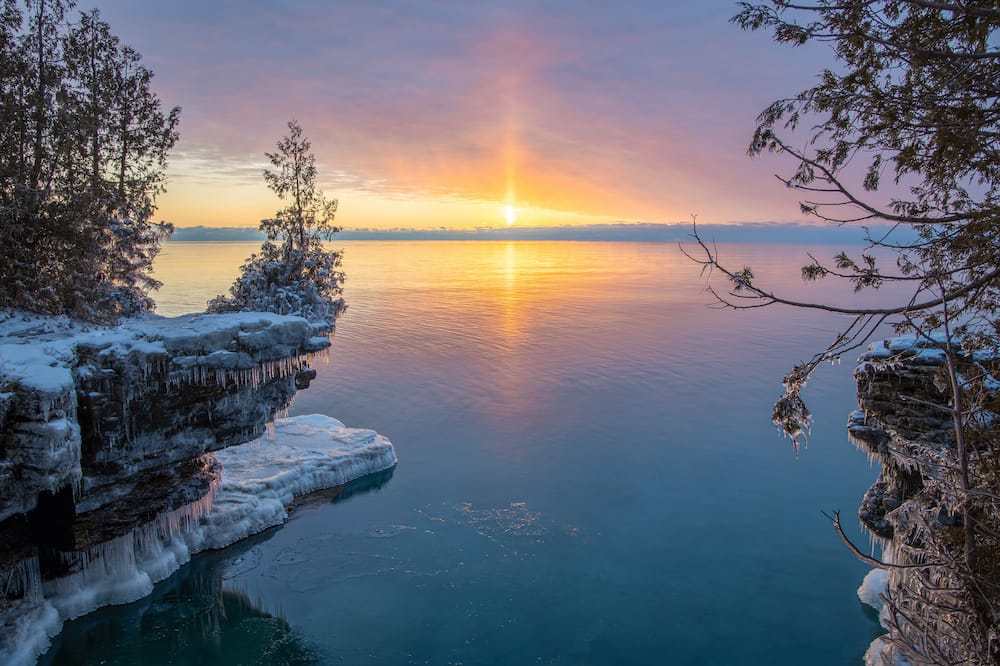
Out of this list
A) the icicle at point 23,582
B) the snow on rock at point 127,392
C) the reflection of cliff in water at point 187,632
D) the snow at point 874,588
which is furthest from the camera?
the snow at point 874,588

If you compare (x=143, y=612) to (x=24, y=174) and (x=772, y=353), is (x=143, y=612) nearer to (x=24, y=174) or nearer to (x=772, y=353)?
(x=24, y=174)

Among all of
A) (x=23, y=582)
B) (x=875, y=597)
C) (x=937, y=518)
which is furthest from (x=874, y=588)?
(x=23, y=582)

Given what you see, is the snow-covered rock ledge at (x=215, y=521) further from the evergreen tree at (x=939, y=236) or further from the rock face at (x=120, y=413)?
the evergreen tree at (x=939, y=236)

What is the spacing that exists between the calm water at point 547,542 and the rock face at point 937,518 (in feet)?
16.9

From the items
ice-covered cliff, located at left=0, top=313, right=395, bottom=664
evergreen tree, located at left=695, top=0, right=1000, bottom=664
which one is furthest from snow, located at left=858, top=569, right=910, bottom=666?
ice-covered cliff, located at left=0, top=313, right=395, bottom=664

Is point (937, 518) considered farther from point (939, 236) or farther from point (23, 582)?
point (23, 582)

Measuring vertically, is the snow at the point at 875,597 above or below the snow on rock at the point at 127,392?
below

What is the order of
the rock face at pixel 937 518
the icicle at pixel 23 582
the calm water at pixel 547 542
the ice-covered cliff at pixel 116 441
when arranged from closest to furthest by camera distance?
the rock face at pixel 937 518 < the ice-covered cliff at pixel 116 441 < the icicle at pixel 23 582 < the calm water at pixel 547 542

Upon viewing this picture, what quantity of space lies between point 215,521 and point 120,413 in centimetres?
858

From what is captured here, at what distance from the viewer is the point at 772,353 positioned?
198 ft

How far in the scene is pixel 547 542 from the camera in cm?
2553

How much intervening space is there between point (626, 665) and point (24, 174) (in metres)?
26.5

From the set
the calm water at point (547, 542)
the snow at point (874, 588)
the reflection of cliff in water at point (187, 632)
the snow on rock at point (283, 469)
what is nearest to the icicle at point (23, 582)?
the reflection of cliff in water at point (187, 632)

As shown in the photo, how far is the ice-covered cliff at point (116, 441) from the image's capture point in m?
15.7
